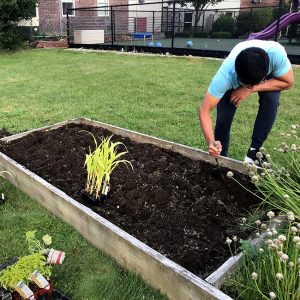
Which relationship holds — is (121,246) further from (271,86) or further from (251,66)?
(271,86)

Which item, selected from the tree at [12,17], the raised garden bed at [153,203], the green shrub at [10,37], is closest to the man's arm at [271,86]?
the raised garden bed at [153,203]

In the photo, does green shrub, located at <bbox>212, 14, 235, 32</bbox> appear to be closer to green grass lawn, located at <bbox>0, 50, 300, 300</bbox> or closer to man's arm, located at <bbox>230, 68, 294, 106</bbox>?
green grass lawn, located at <bbox>0, 50, 300, 300</bbox>

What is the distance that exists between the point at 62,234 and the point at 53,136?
158 cm

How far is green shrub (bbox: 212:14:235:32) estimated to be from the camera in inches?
736

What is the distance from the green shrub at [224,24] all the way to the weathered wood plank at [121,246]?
17.6 m

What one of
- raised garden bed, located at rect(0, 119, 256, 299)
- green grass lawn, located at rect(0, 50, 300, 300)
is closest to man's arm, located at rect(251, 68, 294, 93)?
raised garden bed, located at rect(0, 119, 256, 299)

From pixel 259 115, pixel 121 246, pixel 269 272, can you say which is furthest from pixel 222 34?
pixel 269 272

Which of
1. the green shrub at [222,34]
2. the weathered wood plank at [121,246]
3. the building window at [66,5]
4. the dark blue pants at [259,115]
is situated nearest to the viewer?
the weathered wood plank at [121,246]

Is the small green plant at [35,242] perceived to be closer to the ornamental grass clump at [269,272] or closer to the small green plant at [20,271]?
the small green plant at [20,271]

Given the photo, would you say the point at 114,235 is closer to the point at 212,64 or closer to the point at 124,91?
the point at 124,91

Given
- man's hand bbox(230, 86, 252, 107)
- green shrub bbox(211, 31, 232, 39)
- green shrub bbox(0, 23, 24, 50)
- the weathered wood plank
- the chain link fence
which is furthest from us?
green shrub bbox(211, 31, 232, 39)

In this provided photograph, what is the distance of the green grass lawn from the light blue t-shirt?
1.28 meters

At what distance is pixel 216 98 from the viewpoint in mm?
2703

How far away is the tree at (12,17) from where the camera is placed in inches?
516
